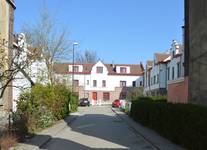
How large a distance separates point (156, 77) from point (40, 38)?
120ft

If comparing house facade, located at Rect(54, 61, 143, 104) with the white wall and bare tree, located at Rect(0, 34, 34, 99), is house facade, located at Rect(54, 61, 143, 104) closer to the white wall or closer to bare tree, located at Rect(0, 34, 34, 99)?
the white wall

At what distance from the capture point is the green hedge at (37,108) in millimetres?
24189

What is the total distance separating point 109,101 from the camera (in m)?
110

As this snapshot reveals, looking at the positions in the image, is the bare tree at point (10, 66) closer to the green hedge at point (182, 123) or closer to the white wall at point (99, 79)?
the green hedge at point (182, 123)

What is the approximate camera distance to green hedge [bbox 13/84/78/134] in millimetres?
24189

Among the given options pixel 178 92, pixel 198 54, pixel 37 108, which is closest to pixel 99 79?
pixel 178 92

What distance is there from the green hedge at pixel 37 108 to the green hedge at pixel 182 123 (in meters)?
6.33

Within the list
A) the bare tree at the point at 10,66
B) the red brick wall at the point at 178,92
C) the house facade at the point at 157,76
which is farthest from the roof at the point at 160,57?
the bare tree at the point at 10,66

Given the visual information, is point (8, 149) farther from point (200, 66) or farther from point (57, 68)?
point (57, 68)

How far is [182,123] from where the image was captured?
20016 millimetres

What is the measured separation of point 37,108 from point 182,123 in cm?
1066

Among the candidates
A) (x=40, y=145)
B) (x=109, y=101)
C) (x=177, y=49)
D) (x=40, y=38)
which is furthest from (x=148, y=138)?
(x=109, y=101)

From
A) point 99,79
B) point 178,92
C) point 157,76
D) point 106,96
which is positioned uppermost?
point 99,79

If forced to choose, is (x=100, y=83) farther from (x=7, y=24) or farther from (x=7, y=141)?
(x=7, y=141)
